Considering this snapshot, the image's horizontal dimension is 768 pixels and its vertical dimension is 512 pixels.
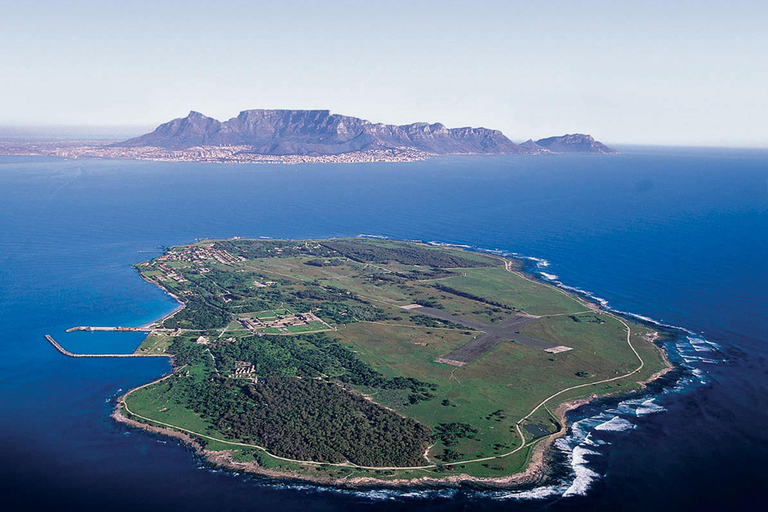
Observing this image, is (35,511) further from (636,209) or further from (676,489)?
(636,209)

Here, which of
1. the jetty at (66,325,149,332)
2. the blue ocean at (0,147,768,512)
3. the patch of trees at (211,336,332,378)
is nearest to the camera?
the blue ocean at (0,147,768,512)

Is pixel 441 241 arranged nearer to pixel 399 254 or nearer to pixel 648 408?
pixel 399 254

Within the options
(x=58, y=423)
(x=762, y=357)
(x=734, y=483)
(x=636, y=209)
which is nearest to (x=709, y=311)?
(x=762, y=357)

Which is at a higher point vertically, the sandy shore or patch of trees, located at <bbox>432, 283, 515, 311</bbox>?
patch of trees, located at <bbox>432, 283, 515, 311</bbox>

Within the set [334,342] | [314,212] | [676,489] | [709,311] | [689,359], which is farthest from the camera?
[314,212]

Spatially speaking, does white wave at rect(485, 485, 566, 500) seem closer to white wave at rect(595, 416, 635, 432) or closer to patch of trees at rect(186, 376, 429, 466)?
patch of trees at rect(186, 376, 429, 466)

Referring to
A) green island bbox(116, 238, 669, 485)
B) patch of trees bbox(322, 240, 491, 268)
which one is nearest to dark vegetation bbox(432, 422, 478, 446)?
green island bbox(116, 238, 669, 485)

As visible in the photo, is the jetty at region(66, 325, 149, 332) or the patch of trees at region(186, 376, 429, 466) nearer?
the patch of trees at region(186, 376, 429, 466)

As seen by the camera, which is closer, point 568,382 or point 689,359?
point 568,382
